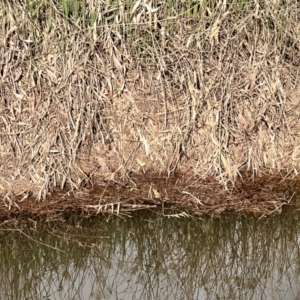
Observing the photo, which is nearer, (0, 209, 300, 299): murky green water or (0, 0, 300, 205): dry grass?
(0, 209, 300, 299): murky green water

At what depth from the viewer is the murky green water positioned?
3633mm

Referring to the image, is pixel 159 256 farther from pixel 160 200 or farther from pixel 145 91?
pixel 145 91

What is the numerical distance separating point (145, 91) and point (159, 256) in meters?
1.34

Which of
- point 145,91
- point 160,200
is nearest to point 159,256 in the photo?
point 160,200

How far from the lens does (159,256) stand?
3.96 m

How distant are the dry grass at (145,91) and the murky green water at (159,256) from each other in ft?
1.45

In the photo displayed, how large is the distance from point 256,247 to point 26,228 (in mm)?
1429

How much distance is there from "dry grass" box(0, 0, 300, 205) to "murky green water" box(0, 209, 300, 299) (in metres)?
0.44

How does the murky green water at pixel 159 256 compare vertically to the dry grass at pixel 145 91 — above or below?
below

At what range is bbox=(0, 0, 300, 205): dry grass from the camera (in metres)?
4.41

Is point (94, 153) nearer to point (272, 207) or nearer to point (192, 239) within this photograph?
point (192, 239)

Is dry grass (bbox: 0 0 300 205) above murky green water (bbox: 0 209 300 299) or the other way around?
above

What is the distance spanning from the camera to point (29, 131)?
4.43m

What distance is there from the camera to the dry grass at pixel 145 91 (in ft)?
14.5
